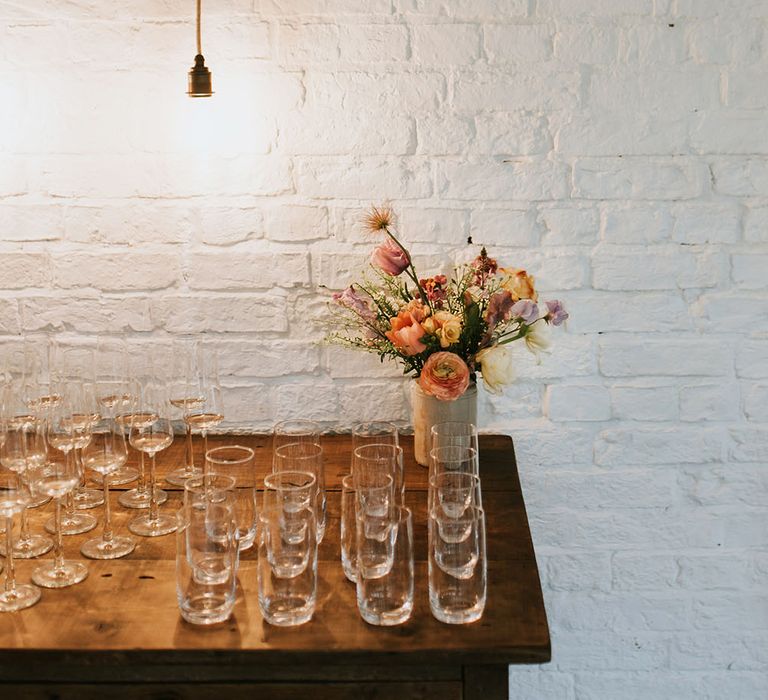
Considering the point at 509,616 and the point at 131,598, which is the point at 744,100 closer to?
the point at 509,616

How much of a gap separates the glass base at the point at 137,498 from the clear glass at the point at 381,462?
36cm

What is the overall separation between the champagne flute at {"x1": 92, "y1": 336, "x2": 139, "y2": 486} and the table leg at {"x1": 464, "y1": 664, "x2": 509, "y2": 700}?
73 centimetres

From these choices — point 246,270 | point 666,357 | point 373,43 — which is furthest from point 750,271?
point 246,270

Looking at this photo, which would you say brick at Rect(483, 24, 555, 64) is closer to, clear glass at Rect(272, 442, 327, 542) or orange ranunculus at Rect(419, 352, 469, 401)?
orange ranunculus at Rect(419, 352, 469, 401)

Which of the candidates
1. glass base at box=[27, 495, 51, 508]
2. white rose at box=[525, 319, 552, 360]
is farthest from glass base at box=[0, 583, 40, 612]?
white rose at box=[525, 319, 552, 360]

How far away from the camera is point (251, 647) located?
1243 mm

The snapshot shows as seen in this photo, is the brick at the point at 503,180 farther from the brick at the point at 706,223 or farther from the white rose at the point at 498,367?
the white rose at the point at 498,367

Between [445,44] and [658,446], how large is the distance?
93 cm

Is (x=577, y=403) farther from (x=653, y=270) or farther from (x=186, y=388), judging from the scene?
(x=186, y=388)

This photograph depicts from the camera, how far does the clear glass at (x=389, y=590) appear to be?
1.29 m

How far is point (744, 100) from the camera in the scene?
1.93 meters

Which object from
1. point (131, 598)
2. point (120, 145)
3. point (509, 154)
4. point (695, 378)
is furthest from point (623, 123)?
point (131, 598)

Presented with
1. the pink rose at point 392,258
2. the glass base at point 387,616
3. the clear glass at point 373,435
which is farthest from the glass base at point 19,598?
the pink rose at point 392,258

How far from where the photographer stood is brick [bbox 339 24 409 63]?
1904 mm
